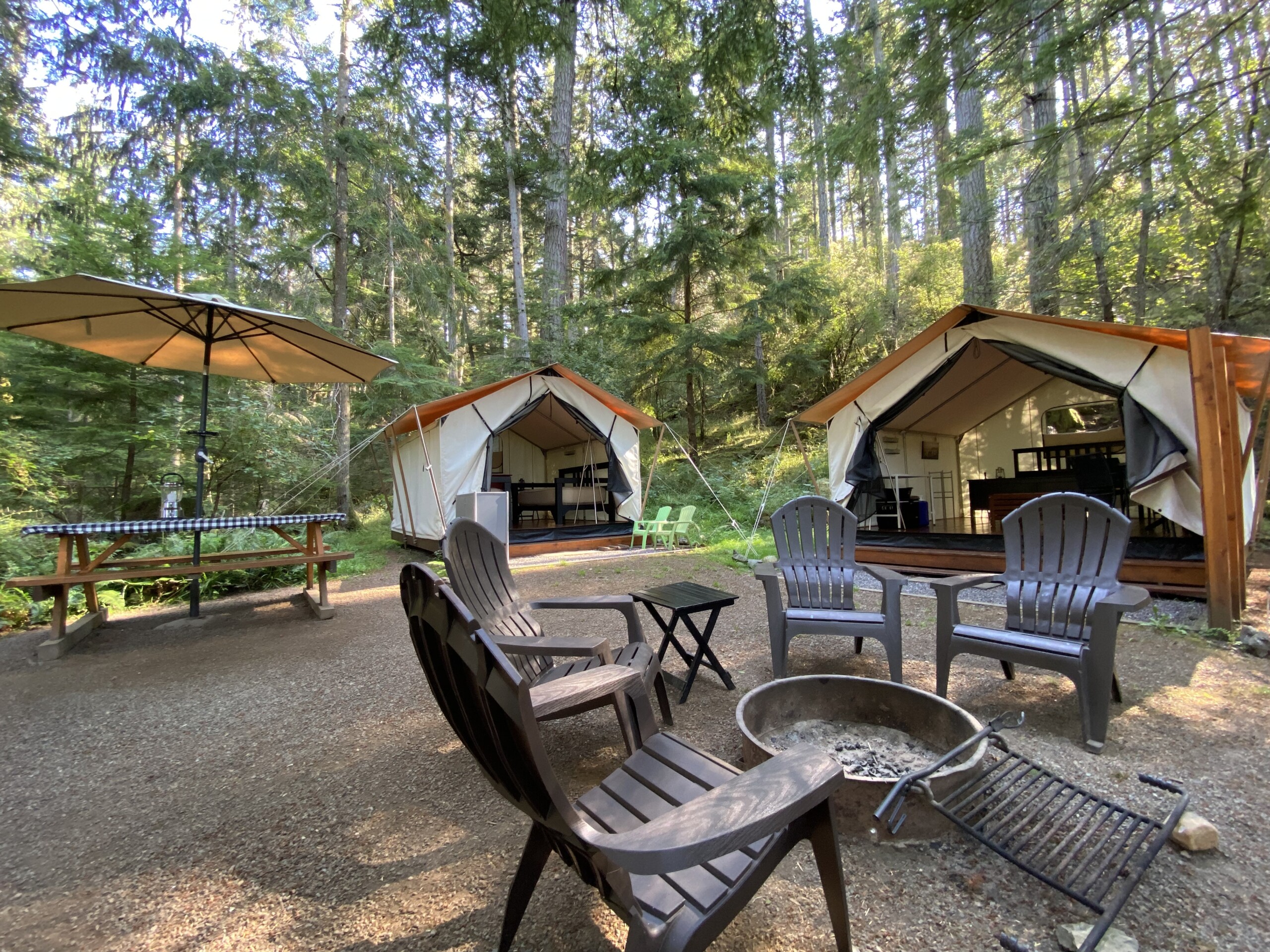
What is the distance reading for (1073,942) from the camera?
126cm

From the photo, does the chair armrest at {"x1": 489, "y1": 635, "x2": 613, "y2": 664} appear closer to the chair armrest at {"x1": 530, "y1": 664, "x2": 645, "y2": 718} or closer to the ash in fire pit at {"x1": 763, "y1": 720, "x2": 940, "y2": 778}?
the chair armrest at {"x1": 530, "y1": 664, "x2": 645, "y2": 718}

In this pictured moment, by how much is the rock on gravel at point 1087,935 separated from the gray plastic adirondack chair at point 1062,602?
46.4 inches

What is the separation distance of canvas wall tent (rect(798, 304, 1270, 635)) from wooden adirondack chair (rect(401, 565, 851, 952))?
446 centimetres

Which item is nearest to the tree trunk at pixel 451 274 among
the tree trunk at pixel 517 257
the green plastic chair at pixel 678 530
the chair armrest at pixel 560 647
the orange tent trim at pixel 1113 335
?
the tree trunk at pixel 517 257

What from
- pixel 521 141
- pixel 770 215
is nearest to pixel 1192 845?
pixel 521 141

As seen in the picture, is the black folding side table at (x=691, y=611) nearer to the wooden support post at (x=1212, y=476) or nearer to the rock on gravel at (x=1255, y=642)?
the rock on gravel at (x=1255, y=642)

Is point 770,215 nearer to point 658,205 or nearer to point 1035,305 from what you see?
point 658,205

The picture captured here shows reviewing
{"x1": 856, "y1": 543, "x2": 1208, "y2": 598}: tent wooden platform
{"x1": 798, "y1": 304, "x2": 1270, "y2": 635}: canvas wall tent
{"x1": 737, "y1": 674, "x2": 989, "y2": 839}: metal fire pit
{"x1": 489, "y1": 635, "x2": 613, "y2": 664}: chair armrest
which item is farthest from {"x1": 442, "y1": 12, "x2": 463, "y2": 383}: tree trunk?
{"x1": 737, "y1": 674, "x2": 989, "y2": 839}: metal fire pit

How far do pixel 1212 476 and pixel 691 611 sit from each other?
154 inches

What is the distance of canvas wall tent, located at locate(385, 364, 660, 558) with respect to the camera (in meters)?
7.59

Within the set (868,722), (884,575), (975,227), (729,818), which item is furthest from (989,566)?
(975,227)

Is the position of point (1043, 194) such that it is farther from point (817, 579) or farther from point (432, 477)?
point (432, 477)

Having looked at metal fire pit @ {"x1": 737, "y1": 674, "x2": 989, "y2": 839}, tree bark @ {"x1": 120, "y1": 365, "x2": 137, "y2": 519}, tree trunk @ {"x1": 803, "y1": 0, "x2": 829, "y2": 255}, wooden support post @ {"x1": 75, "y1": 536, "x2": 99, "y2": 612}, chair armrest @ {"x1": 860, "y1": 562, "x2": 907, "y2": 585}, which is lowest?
metal fire pit @ {"x1": 737, "y1": 674, "x2": 989, "y2": 839}

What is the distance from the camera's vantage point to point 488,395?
7.66 meters
